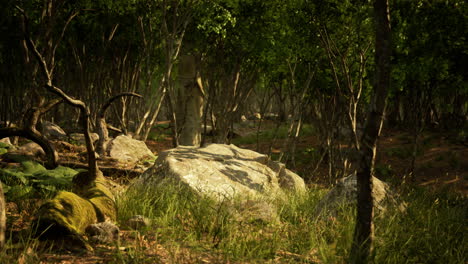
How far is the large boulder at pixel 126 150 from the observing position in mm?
11453

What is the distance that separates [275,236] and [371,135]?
164 cm

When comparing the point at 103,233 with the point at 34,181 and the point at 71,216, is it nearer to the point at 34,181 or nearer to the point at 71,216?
the point at 71,216

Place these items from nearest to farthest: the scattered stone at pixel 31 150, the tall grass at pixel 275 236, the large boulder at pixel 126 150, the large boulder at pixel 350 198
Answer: the tall grass at pixel 275 236 → the large boulder at pixel 350 198 → the scattered stone at pixel 31 150 → the large boulder at pixel 126 150

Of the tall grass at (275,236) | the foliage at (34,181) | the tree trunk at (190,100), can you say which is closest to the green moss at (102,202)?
the tall grass at (275,236)

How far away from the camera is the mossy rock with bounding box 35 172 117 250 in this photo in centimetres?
397

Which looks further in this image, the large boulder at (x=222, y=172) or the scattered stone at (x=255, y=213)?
the large boulder at (x=222, y=172)

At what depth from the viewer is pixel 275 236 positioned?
457 cm

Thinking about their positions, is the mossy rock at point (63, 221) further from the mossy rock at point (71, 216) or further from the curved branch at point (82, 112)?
the curved branch at point (82, 112)

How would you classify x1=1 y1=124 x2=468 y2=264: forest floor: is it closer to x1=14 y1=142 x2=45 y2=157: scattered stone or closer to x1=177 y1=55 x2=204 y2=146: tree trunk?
x1=14 y1=142 x2=45 y2=157: scattered stone

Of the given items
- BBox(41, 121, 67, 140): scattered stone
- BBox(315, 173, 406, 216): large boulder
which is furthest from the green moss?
BBox(41, 121, 67, 140): scattered stone

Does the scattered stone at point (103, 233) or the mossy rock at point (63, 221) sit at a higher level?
the mossy rock at point (63, 221)

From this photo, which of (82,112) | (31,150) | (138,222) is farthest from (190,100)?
(138,222)

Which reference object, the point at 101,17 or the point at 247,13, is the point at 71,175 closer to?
the point at 247,13

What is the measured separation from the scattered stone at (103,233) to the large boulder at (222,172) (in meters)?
1.90
